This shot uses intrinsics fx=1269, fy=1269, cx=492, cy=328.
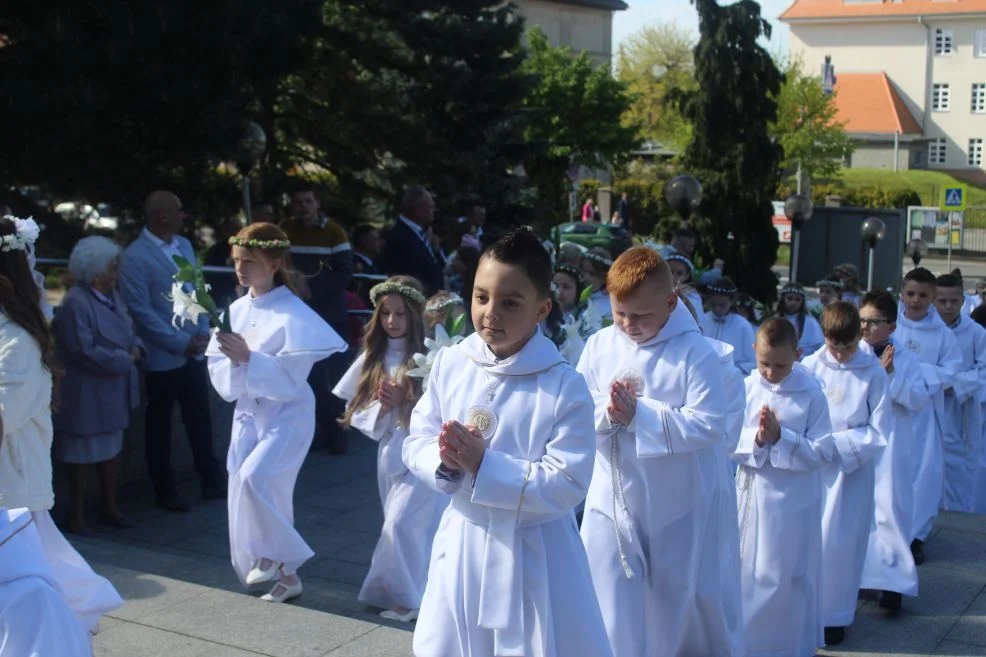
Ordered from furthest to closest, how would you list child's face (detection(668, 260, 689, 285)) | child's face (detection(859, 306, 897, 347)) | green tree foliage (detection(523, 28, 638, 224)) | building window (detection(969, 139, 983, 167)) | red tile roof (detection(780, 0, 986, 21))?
red tile roof (detection(780, 0, 986, 21)) → building window (detection(969, 139, 983, 167)) → green tree foliage (detection(523, 28, 638, 224)) → child's face (detection(668, 260, 689, 285)) → child's face (detection(859, 306, 897, 347))

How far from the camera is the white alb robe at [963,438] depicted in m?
9.84

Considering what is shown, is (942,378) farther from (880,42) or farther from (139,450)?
(880,42)

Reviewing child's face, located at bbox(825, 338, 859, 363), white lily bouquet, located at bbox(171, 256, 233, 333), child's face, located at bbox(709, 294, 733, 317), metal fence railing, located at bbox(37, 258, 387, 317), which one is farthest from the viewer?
metal fence railing, located at bbox(37, 258, 387, 317)

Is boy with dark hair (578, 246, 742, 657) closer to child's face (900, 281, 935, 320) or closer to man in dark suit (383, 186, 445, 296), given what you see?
child's face (900, 281, 935, 320)

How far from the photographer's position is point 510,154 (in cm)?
1750

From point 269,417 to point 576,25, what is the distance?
2659 inches

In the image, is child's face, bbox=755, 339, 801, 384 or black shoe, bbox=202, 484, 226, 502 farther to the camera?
black shoe, bbox=202, 484, 226, 502

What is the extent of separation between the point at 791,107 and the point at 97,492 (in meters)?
44.6

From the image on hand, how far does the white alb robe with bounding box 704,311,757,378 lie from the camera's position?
9891mm

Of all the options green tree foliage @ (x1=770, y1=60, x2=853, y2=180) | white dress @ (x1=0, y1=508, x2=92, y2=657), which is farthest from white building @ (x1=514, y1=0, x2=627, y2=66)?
white dress @ (x1=0, y1=508, x2=92, y2=657)

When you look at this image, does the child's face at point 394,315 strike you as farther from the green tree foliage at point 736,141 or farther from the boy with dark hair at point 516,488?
the green tree foliage at point 736,141

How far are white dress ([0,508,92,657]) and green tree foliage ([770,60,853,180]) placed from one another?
47.4 meters

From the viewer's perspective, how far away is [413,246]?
444 inches

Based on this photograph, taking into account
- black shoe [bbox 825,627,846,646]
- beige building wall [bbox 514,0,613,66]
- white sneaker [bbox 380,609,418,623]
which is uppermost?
beige building wall [bbox 514,0,613,66]
